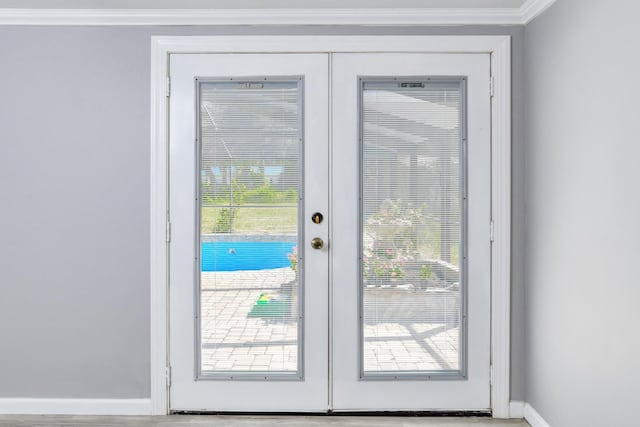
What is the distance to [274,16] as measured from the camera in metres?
2.48

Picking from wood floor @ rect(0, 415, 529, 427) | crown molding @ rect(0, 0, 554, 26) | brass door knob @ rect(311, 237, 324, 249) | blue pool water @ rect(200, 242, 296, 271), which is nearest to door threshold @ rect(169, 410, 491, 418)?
wood floor @ rect(0, 415, 529, 427)

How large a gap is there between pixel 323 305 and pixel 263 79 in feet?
4.05

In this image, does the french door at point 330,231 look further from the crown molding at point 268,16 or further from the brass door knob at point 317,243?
the crown molding at point 268,16

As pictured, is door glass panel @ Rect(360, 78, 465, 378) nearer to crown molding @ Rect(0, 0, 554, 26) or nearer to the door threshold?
the door threshold
